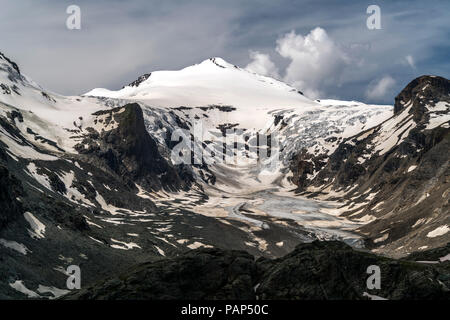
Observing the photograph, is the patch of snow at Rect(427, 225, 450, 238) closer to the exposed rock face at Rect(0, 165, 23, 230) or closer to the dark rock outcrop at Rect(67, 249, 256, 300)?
the exposed rock face at Rect(0, 165, 23, 230)

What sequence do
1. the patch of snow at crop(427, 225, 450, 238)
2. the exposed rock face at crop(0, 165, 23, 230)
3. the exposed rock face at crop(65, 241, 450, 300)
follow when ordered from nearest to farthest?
1. the exposed rock face at crop(65, 241, 450, 300)
2. the exposed rock face at crop(0, 165, 23, 230)
3. the patch of snow at crop(427, 225, 450, 238)

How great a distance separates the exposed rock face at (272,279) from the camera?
112 feet

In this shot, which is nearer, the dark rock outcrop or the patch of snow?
the dark rock outcrop

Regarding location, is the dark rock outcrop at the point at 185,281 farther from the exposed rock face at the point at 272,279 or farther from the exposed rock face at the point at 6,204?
the exposed rock face at the point at 6,204

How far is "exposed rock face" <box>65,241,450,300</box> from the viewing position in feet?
112

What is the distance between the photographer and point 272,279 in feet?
114

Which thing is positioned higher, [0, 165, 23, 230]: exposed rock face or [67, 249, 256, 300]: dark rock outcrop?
[0, 165, 23, 230]: exposed rock face

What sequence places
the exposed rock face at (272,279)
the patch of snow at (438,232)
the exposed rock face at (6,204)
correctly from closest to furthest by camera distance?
1. the exposed rock face at (272,279)
2. the exposed rock face at (6,204)
3. the patch of snow at (438,232)

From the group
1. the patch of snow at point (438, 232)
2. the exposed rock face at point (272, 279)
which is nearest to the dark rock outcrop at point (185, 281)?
the exposed rock face at point (272, 279)

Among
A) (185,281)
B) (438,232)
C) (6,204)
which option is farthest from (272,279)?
(438,232)

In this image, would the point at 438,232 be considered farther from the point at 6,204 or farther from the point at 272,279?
the point at 272,279

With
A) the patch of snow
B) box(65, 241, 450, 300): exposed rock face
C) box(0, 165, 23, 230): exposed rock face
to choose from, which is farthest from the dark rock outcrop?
the patch of snow
